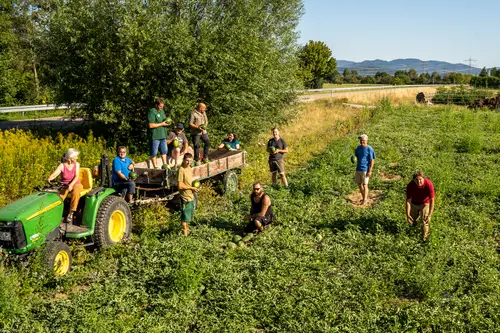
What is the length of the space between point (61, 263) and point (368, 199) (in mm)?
7491

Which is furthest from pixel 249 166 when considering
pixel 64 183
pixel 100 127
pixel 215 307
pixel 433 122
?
pixel 433 122

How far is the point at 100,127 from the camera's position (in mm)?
16125

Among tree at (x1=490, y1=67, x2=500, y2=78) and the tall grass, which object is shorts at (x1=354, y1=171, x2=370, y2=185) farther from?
tree at (x1=490, y1=67, x2=500, y2=78)

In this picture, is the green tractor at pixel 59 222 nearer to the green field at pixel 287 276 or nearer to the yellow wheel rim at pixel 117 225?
the yellow wheel rim at pixel 117 225

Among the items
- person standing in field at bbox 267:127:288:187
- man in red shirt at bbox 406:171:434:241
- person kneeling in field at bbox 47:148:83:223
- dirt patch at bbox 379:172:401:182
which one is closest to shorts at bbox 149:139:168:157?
person standing in field at bbox 267:127:288:187

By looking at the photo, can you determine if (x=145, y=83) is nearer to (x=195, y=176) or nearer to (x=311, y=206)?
(x=195, y=176)

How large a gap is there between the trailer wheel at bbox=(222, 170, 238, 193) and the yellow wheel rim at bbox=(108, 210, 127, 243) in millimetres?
3631

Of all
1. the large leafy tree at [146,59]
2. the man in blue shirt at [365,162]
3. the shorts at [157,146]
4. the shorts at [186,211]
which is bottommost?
the shorts at [186,211]

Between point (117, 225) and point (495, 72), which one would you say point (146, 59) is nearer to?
point (117, 225)

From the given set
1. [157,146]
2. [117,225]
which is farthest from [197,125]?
[117,225]

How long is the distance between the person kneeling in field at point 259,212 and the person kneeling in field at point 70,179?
10.5ft

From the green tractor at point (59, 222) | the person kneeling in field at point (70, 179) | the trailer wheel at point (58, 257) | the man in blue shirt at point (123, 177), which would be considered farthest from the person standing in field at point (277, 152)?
the trailer wheel at point (58, 257)

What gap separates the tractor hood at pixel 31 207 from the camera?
6.50m

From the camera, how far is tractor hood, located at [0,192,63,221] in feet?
21.3
